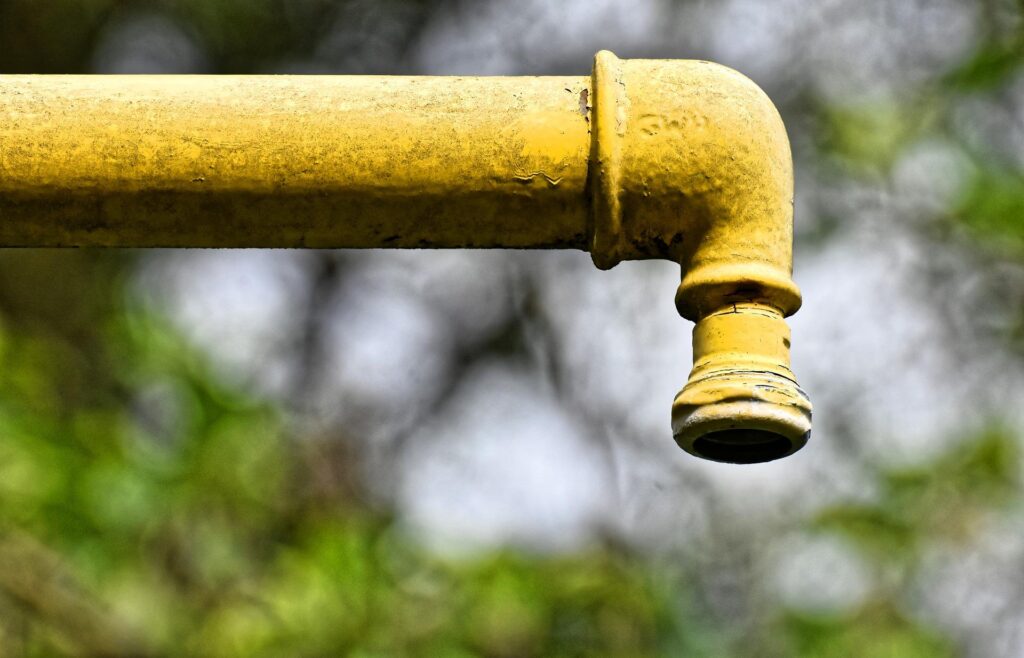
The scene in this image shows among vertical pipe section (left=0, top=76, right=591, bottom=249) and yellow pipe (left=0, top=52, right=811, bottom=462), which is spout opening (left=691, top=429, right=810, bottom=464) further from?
vertical pipe section (left=0, top=76, right=591, bottom=249)

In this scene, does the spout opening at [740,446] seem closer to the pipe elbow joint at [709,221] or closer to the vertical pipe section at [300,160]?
the pipe elbow joint at [709,221]

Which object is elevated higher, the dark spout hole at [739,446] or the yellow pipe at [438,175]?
the yellow pipe at [438,175]

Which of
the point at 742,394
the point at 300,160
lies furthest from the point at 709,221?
the point at 300,160

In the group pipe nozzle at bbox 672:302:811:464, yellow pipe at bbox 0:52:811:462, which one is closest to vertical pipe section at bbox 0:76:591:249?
yellow pipe at bbox 0:52:811:462

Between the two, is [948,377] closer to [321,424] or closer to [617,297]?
[617,297]

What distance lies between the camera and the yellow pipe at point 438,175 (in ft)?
5.96

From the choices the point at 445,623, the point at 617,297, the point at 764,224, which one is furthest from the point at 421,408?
the point at 764,224

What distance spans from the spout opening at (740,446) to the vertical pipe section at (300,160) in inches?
13.2

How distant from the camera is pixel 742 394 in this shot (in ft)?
5.87

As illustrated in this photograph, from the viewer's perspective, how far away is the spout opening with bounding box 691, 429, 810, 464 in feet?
6.14

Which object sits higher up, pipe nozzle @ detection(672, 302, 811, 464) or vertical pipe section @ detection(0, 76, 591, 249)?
vertical pipe section @ detection(0, 76, 591, 249)

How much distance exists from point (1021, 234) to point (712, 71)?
3.33 metres

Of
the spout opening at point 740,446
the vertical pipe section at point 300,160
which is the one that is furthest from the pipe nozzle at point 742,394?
the vertical pipe section at point 300,160

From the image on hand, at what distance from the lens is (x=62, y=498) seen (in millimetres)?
3275
